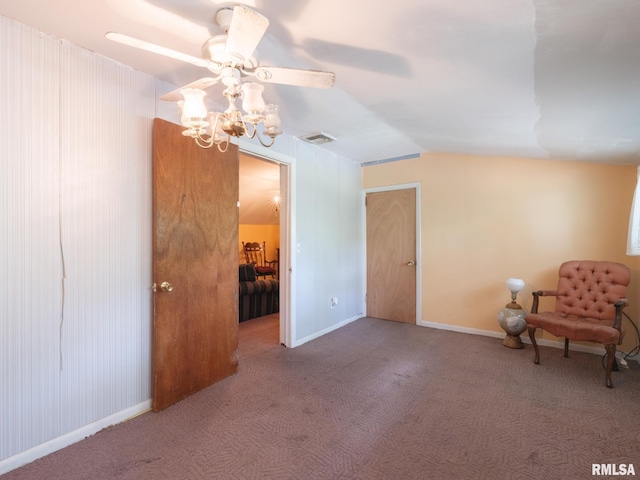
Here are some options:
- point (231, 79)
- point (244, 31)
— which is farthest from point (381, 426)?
point (244, 31)

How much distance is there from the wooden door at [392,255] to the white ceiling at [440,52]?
2.04 m

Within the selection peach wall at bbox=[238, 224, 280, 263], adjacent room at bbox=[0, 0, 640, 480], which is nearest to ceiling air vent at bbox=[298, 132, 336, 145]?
adjacent room at bbox=[0, 0, 640, 480]

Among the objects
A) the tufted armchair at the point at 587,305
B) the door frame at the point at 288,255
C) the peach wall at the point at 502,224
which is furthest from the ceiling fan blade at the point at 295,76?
the peach wall at the point at 502,224

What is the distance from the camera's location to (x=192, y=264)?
2.48 m

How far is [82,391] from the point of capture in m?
1.99

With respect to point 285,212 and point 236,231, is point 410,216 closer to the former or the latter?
point 285,212

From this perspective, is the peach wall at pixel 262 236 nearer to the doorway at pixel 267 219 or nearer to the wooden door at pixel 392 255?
the doorway at pixel 267 219

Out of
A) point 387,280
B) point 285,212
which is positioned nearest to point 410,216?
point 387,280

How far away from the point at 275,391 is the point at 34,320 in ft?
5.46

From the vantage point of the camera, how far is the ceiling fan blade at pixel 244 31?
1149 mm

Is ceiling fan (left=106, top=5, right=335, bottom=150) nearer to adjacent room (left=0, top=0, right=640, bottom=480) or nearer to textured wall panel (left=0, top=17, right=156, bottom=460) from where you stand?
adjacent room (left=0, top=0, right=640, bottom=480)

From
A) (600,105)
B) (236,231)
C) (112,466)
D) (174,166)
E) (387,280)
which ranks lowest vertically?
(112,466)

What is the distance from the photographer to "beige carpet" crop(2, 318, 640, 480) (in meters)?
1.72

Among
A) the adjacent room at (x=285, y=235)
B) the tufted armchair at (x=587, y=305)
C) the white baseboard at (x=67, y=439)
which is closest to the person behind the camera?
the adjacent room at (x=285, y=235)
